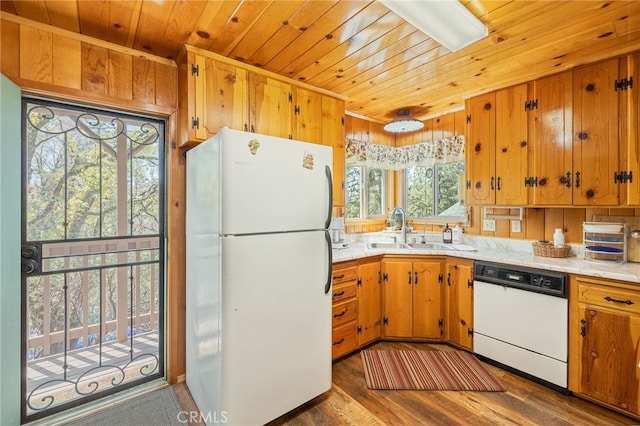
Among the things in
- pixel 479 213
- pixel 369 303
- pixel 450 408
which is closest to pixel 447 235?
pixel 479 213

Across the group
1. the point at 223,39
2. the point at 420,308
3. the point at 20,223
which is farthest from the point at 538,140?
the point at 20,223

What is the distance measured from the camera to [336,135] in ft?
9.20

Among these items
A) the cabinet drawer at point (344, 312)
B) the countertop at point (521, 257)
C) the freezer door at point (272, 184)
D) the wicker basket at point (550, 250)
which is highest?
the freezer door at point (272, 184)

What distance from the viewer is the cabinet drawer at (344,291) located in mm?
2443

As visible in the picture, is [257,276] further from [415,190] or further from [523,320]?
[415,190]

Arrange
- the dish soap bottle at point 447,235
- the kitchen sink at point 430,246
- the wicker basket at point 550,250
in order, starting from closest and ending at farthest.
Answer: the wicker basket at point 550,250 → the kitchen sink at point 430,246 → the dish soap bottle at point 447,235

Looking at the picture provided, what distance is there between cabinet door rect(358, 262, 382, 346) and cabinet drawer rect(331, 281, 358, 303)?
0.08m

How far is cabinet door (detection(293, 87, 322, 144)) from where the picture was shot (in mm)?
2498

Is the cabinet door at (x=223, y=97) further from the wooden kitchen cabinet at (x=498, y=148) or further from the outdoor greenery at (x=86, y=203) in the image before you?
the wooden kitchen cabinet at (x=498, y=148)

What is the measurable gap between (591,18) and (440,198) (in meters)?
2.06

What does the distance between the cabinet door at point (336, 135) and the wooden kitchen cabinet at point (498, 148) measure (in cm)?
126

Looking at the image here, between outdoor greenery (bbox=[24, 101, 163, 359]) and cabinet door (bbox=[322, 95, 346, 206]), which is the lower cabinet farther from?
outdoor greenery (bbox=[24, 101, 163, 359])

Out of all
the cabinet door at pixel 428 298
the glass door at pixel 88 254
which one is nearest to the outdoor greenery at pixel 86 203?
the glass door at pixel 88 254

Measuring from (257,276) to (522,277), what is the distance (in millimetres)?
2020
